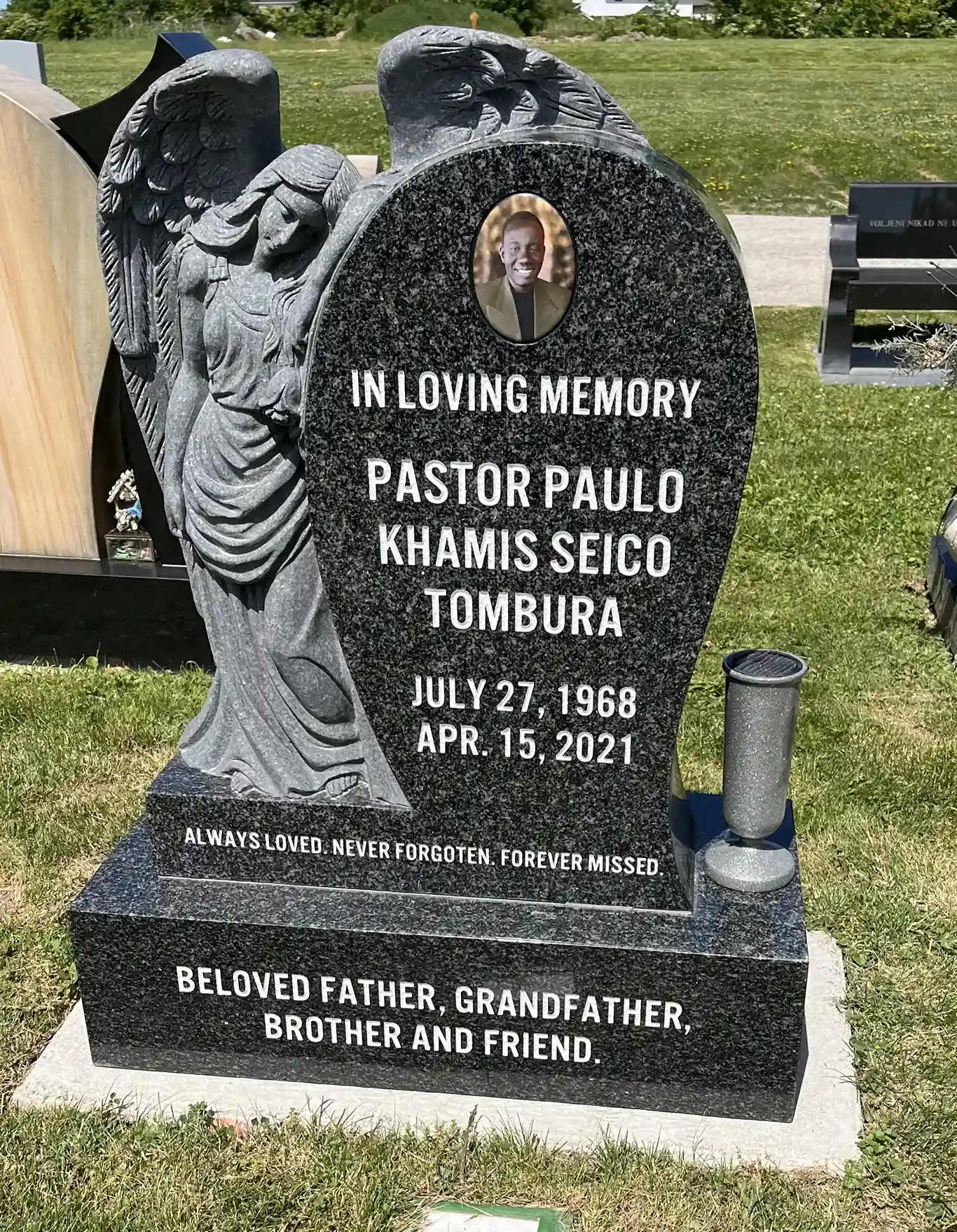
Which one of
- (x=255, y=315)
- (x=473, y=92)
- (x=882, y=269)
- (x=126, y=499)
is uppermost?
(x=473, y=92)

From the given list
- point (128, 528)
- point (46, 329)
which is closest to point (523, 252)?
point (46, 329)

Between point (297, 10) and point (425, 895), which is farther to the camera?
point (297, 10)

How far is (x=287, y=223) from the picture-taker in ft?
10.8

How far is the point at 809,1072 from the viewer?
3.64 meters

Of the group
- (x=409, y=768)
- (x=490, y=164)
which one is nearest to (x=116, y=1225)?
(x=409, y=768)

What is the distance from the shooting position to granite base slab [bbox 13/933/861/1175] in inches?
134

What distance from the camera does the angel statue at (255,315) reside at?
3.26 m

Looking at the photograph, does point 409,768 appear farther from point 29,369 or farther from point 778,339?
point 778,339

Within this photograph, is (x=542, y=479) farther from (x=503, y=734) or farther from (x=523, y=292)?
(x=503, y=734)

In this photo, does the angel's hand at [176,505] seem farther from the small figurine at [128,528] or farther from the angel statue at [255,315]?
the small figurine at [128,528]

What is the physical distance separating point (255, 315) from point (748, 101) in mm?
20561

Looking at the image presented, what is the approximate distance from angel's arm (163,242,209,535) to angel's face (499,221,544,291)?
906mm

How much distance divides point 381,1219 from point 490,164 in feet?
8.38

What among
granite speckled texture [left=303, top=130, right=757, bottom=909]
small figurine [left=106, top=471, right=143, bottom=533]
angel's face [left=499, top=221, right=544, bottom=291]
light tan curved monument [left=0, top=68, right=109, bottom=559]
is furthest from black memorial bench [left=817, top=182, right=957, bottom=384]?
angel's face [left=499, top=221, right=544, bottom=291]
